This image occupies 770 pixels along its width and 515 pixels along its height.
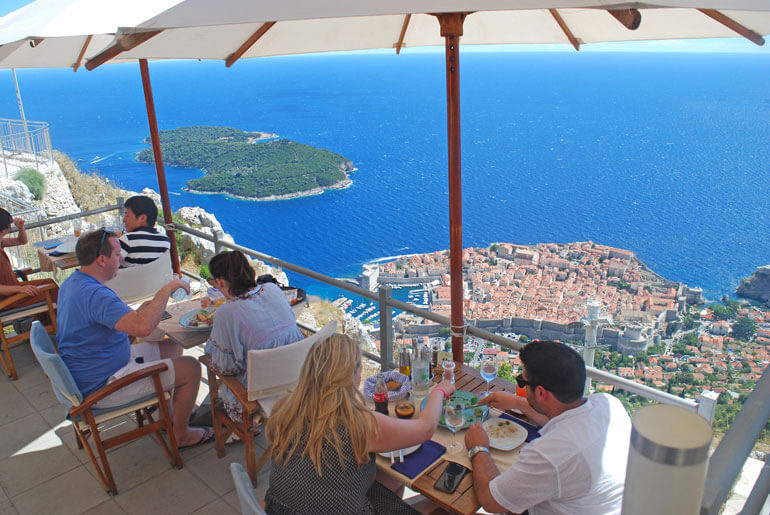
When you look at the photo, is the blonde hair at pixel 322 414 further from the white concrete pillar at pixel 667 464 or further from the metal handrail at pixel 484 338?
the white concrete pillar at pixel 667 464

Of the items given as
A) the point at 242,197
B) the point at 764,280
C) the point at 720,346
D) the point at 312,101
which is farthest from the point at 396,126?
the point at 720,346

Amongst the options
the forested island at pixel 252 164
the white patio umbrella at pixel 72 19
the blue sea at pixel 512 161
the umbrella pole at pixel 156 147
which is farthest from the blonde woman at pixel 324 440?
the forested island at pixel 252 164

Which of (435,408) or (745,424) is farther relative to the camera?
(435,408)

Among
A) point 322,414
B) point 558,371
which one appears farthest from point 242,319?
point 558,371

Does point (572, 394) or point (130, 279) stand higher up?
point (572, 394)

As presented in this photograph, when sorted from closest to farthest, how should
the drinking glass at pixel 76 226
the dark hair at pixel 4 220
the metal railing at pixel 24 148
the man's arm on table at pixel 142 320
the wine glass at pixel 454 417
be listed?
the wine glass at pixel 454 417
the man's arm on table at pixel 142 320
the dark hair at pixel 4 220
the drinking glass at pixel 76 226
the metal railing at pixel 24 148

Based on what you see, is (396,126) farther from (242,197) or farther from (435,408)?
(435,408)
